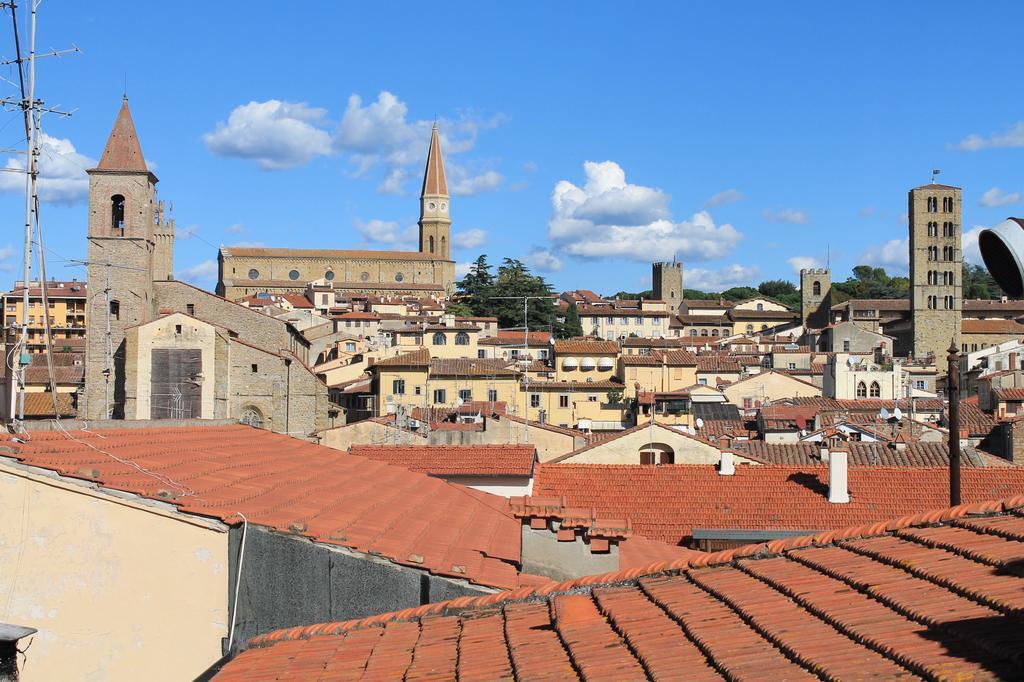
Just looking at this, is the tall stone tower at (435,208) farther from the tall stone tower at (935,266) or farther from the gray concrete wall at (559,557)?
the gray concrete wall at (559,557)

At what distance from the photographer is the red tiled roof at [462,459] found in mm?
16547

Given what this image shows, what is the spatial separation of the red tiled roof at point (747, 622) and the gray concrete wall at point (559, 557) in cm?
176

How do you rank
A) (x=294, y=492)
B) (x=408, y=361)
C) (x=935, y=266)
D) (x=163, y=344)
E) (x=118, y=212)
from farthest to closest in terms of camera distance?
(x=935, y=266) → (x=408, y=361) → (x=118, y=212) → (x=163, y=344) → (x=294, y=492)

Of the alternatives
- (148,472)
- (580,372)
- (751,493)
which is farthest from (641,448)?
(580,372)

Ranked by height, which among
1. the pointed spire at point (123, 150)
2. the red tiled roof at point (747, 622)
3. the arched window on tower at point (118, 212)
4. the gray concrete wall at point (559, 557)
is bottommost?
the gray concrete wall at point (559, 557)

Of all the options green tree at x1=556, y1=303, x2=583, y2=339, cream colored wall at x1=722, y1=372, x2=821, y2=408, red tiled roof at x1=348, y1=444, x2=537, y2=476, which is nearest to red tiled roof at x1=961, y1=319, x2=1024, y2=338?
green tree at x1=556, y1=303, x2=583, y2=339

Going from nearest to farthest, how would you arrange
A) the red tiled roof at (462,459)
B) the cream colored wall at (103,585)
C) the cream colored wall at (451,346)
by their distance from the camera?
the cream colored wall at (103,585) < the red tiled roof at (462,459) < the cream colored wall at (451,346)

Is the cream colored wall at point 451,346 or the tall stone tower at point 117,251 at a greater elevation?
the tall stone tower at point 117,251

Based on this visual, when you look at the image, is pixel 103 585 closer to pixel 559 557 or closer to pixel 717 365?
pixel 559 557

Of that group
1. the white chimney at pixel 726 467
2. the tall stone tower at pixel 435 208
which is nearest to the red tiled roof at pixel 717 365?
the white chimney at pixel 726 467

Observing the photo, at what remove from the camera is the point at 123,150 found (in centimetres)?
4672

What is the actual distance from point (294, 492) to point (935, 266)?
316ft

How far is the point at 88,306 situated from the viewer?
45.9m

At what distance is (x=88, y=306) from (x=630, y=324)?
57.1 meters
